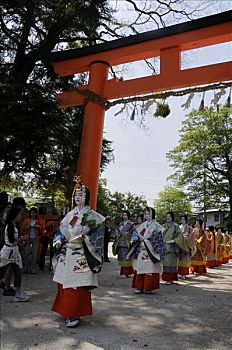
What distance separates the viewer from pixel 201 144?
3241 centimetres

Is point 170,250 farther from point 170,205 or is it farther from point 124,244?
point 170,205

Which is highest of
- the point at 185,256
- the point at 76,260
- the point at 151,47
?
the point at 151,47

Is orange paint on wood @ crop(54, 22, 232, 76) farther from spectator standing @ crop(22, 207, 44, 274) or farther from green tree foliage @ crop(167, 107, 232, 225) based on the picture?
green tree foliage @ crop(167, 107, 232, 225)

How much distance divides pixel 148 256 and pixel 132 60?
567cm

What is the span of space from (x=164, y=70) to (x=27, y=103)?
3538mm

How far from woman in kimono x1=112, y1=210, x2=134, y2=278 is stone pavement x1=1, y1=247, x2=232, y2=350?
2.18m

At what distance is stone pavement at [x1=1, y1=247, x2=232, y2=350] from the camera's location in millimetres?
4160

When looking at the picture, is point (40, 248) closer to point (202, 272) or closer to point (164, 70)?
point (202, 272)

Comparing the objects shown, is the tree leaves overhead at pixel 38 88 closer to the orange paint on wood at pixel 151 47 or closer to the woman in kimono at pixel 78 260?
the orange paint on wood at pixel 151 47

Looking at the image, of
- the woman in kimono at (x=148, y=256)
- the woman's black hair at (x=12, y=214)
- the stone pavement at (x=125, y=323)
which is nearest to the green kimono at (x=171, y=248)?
the stone pavement at (x=125, y=323)

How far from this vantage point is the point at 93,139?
9875mm

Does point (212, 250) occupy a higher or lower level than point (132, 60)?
lower

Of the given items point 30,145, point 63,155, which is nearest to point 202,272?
point 63,155

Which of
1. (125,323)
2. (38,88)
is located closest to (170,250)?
(125,323)
